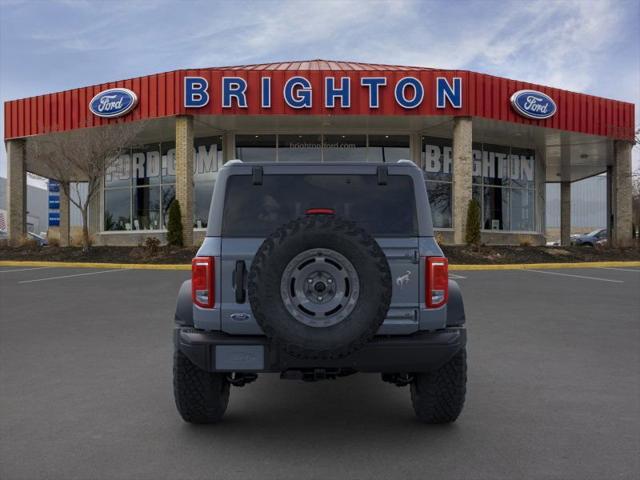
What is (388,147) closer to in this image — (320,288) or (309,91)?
(309,91)

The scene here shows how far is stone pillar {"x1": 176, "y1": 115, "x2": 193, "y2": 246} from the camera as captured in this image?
21.3 meters

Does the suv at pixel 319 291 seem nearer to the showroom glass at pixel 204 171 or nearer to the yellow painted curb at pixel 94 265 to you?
the yellow painted curb at pixel 94 265

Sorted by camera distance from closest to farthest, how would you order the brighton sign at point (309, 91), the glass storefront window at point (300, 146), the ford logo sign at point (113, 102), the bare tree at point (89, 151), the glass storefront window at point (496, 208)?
the brighton sign at point (309, 91), the bare tree at point (89, 151), the ford logo sign at point (113, 102), the glass storefront window at point (300, 146), the glass storefront window at point (496, 208)

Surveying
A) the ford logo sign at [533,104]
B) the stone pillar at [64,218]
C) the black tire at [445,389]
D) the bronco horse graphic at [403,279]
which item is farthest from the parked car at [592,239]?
the bronco horse graphic at [403,279]

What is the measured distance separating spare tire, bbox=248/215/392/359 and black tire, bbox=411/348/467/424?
2.84 feet

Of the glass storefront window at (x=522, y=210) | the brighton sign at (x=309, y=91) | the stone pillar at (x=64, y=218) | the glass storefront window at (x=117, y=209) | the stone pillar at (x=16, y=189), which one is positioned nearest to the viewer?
the brighton sign at (x=309, y=91)

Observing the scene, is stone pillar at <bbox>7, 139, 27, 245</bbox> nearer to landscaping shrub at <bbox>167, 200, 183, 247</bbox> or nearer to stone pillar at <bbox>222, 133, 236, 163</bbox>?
landscaping shrub at <bbox>167, 200, 183, 247</bbox>

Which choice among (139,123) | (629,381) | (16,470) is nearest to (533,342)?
(629,381)

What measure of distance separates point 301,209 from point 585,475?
7.80 feet

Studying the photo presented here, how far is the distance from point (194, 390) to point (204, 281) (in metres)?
0.84

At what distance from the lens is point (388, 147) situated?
2506 centimetres

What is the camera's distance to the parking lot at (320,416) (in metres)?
3.32

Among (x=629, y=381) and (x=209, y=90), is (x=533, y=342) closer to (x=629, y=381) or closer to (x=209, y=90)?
(x=629, y=381)

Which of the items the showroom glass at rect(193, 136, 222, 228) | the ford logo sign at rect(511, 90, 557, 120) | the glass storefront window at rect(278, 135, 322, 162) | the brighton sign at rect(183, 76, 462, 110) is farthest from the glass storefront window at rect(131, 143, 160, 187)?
the ford logo sign at rect(511, 90, 557, 120)
